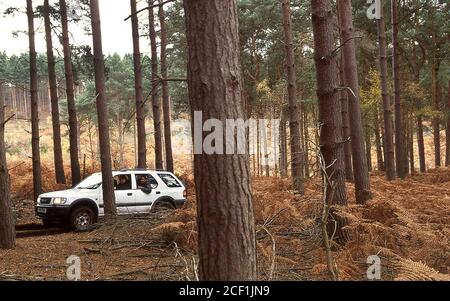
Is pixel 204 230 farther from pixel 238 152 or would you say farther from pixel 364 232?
pixel 364 232

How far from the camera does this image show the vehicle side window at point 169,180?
14.7 metres

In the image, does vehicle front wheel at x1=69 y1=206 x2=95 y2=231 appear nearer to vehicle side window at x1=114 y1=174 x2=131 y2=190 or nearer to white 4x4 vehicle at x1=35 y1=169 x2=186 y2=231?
white 4x4 vehicle at x1=35 y1=169 x2=186 y2=231

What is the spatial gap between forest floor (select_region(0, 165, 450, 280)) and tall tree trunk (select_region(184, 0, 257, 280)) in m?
0.74

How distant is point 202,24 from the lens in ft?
12.0

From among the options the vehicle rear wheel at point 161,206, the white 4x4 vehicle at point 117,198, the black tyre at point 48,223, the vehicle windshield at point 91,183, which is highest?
the vehicle windshield at point 91,183

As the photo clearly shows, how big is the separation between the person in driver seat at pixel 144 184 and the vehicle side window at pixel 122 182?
1.04ft

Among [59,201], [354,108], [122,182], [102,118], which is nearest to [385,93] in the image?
[354,108]

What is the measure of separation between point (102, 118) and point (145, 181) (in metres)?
2.67

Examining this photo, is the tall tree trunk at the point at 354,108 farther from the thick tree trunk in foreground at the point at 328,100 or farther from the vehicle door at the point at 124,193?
the vehicle door at the point at 124,193

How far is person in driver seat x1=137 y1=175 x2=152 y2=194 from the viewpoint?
14055 mm

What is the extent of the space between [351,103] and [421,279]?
6324 mm

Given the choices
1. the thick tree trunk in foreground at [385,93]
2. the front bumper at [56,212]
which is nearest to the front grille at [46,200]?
the front bumper at [56,212]

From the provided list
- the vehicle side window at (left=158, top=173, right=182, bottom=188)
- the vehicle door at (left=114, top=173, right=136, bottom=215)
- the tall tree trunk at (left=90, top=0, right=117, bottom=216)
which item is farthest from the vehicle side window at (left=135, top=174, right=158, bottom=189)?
the tall tree trunk at (left=90, top=0, right=117, bottom=216)
